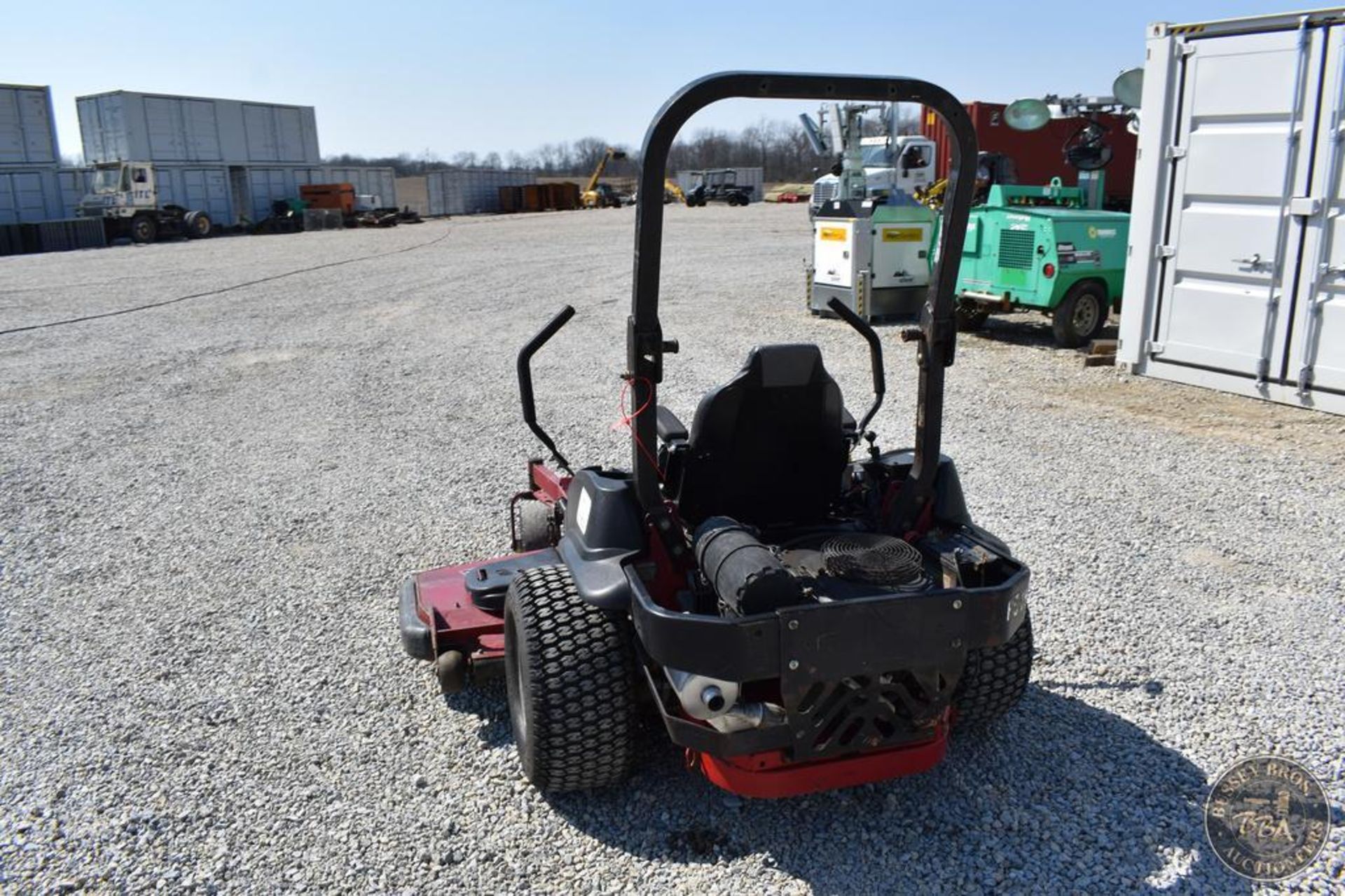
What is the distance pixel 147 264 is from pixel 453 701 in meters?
23.3

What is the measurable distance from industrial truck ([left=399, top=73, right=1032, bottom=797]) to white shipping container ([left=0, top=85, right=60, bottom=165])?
126 ft

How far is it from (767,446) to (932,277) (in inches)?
28.8

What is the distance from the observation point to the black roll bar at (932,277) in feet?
8.78

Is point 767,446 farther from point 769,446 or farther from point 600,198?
point 600,198

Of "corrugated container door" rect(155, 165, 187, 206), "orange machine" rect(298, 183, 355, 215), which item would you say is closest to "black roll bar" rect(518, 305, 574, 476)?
"corrugated container door" rect(155, 165, 187, 206)

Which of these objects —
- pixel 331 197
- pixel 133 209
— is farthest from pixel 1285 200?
pixel 331 197

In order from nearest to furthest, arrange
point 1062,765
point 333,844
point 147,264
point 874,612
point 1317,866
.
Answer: point 874,612 → point 1317,866 → point 333,844 → point 1062,765 → point 147,264

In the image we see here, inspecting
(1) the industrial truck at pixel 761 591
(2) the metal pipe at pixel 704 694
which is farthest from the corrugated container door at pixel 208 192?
(2) the metal pipe at pixel 704 694

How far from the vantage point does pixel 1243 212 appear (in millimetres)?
8062

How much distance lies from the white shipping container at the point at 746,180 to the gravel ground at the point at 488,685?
135ft

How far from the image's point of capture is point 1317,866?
9.34ft

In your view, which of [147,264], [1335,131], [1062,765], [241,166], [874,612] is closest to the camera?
[874,612]

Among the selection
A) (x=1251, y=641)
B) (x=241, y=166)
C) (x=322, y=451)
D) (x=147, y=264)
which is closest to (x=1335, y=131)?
(x=1251, y=641)

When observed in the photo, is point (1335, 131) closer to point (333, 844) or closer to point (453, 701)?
point (453, 701)
